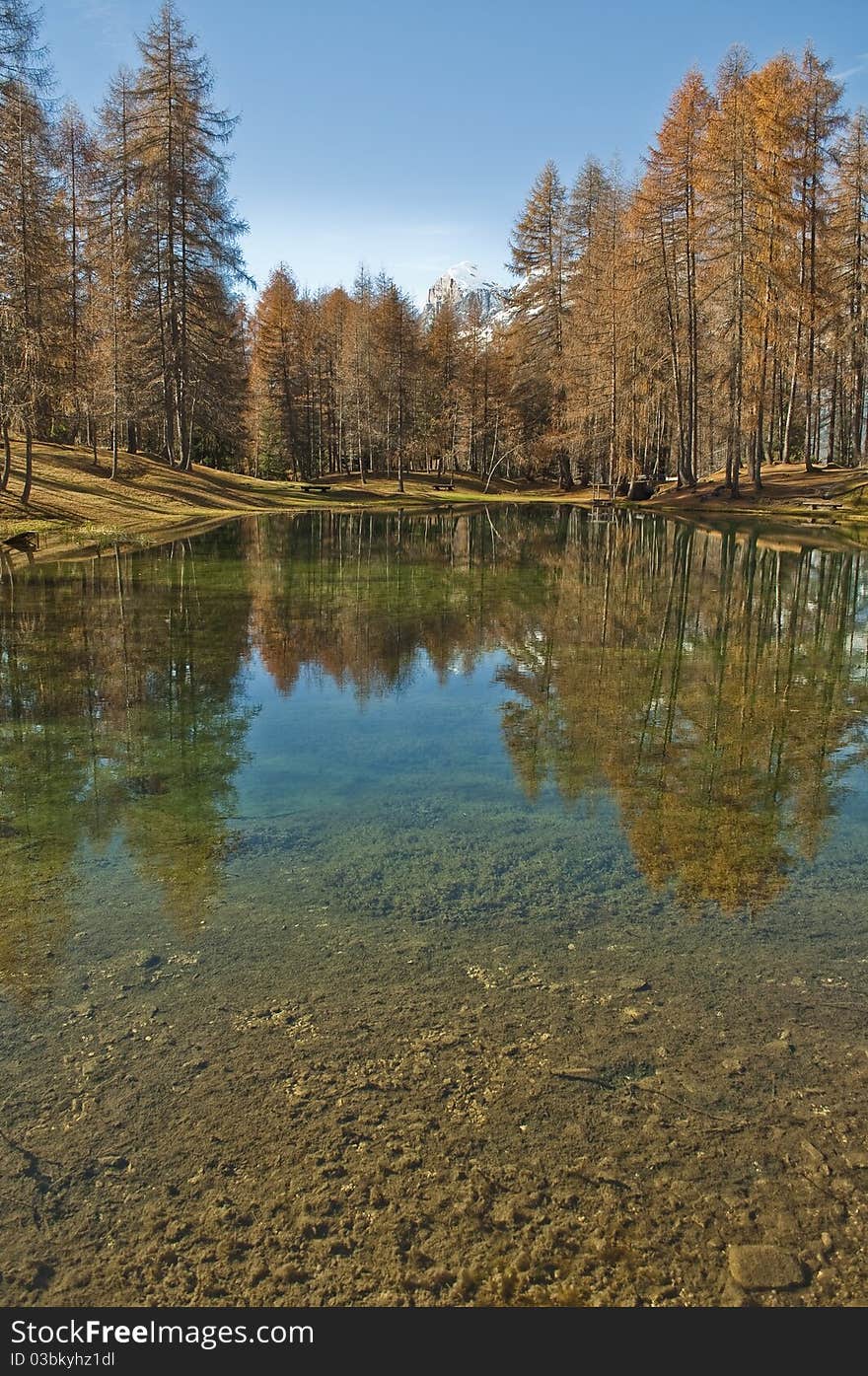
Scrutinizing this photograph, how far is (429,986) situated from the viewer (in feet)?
14.2

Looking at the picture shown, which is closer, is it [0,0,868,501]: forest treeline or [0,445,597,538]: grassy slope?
[0,445,597,538]: grassy slope

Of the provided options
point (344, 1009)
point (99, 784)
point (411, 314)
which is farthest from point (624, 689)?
point (411, 314)

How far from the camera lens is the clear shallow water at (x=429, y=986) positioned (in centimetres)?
292

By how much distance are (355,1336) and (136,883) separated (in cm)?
331

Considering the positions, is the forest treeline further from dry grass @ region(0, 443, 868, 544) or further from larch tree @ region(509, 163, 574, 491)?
larch tree @ region(509, 163, 574, 491)

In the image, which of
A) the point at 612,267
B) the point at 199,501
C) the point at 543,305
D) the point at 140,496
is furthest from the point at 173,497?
the point at 543,305

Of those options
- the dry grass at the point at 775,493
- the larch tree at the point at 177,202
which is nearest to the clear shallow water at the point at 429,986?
the dry grass at the point at 775,493

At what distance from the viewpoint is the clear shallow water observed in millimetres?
2924

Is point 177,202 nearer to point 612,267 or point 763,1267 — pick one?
point 612,267

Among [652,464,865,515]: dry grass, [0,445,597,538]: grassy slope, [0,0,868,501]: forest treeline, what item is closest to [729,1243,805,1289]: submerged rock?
[0,445,597,538]: grassy slope

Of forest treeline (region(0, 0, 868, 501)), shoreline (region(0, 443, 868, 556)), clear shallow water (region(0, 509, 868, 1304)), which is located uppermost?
forest treeline (region(0, 0, 868, 501))

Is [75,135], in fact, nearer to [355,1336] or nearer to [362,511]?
[362,511]

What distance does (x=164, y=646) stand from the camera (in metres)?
12.0

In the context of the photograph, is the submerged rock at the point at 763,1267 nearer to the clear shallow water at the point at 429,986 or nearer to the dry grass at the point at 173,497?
the clear shallow water at the point at 429,986
